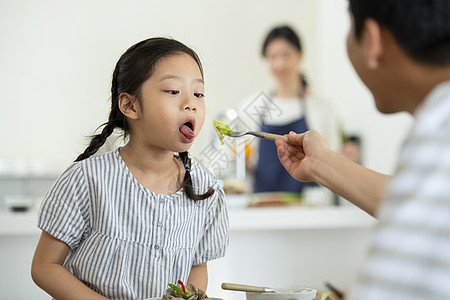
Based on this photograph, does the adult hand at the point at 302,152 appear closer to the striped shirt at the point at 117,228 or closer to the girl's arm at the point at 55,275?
the striped shirt at the point at 117,228

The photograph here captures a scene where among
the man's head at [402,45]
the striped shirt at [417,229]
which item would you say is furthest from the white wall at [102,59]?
the striped shirt at [417,229]

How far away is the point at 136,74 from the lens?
1303mm

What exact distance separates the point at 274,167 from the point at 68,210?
8.91 ft

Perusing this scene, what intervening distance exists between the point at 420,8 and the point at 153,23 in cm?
420

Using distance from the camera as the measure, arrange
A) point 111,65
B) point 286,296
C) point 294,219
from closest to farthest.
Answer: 1. point 286,296
2. point 294,219
3. point 111,65

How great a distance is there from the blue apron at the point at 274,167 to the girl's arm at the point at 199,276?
2.45 m

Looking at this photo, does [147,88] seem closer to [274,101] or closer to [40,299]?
[40,299]

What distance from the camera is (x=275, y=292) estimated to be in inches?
A: 41.2

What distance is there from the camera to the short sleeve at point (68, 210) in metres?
1.23

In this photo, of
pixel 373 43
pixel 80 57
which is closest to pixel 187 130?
pixel 373 43

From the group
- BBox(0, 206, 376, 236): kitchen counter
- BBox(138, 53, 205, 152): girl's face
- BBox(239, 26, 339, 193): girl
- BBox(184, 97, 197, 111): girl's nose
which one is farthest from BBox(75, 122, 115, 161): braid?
BBox(239, 26, 339, 193): girl

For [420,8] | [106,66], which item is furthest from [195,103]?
[106,66]

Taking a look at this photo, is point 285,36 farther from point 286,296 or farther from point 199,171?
point 286,296

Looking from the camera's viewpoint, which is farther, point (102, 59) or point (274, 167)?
point (102, 59)
